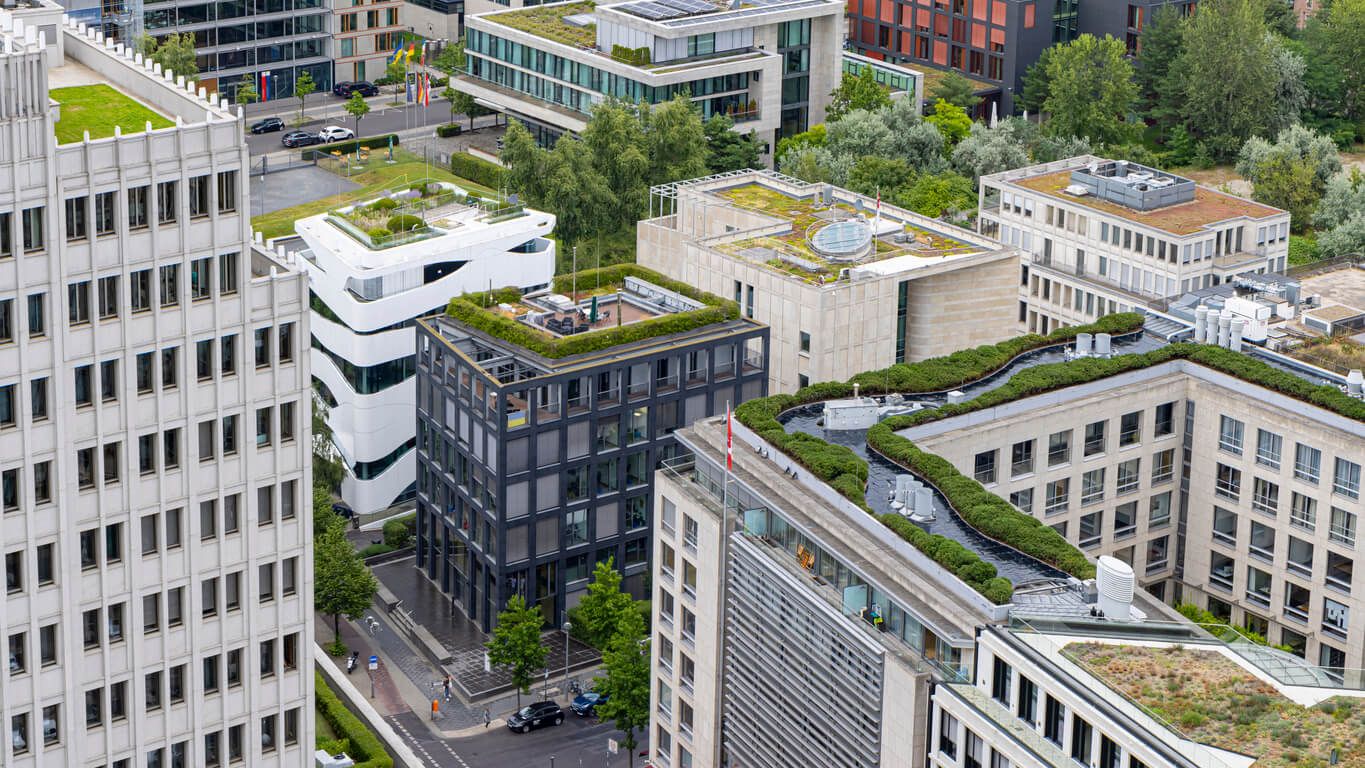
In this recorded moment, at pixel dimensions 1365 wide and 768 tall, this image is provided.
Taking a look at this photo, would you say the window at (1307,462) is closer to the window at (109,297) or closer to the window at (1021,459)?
the window at (1021,459)

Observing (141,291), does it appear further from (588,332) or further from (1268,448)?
(1268,448)

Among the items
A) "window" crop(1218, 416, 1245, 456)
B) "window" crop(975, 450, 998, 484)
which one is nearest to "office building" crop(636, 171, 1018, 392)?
"window" crop(975, 450, 998, 484)

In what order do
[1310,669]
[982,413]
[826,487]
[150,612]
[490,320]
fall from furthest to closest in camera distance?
1. [490,320]
2. [982,413]
3. [826,487]
4. [1310,669]
5. [150,612]

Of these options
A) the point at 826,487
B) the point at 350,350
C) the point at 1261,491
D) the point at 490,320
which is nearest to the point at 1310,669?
the point at 826,487

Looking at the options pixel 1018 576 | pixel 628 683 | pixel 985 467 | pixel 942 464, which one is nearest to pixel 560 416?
pixel 628 683

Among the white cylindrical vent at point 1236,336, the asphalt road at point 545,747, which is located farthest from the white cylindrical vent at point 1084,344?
the asphalt road at point 545,747

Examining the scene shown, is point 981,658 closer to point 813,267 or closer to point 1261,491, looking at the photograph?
point 1261,491
